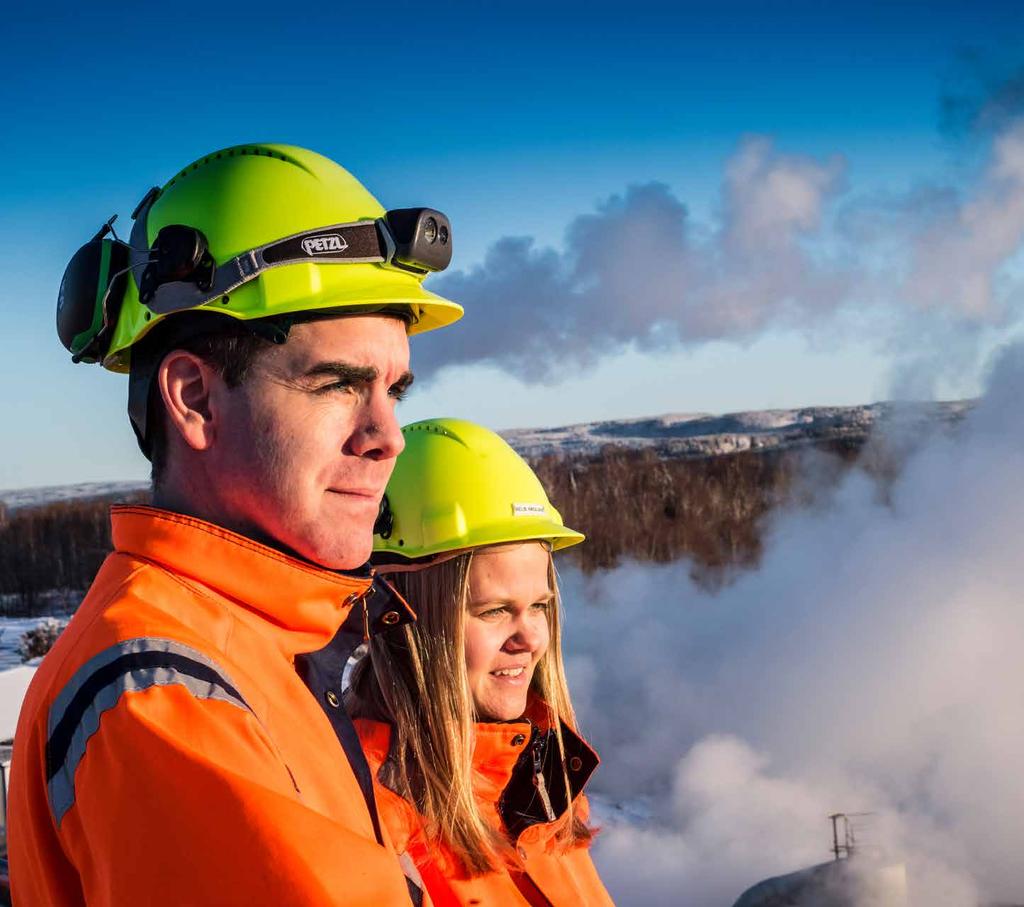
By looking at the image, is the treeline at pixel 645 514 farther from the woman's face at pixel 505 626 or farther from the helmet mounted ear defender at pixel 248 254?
the helmet mounted ear defender at pixel 248 254

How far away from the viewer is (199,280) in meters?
1.49

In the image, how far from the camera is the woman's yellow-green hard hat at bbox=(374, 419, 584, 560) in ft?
10.1

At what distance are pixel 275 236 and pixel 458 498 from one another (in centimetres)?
169

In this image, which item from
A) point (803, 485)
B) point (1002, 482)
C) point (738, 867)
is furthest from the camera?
point (803, 485)

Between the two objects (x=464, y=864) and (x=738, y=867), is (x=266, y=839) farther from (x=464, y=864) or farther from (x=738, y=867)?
(x=738, y=867)

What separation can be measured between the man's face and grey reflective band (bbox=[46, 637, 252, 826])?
349mm

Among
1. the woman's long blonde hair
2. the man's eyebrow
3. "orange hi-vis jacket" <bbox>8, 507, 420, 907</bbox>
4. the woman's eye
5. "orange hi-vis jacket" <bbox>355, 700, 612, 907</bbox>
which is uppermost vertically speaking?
the man's eyebrow

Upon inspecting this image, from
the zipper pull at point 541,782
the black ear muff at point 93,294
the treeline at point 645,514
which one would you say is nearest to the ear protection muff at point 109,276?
the black ear muff at point 93,294

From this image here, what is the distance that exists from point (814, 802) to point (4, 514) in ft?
113

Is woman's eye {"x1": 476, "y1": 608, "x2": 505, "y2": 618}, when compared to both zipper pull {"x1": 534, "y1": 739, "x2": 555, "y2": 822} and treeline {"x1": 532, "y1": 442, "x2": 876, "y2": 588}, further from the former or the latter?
treeline {"x1": 532, "y1": 442, "x2": 876, "y2": 588}

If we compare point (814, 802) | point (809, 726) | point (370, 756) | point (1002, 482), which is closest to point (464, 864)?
point (370, 756)

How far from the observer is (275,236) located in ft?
5.12

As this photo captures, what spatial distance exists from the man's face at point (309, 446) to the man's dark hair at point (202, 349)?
0.06ft

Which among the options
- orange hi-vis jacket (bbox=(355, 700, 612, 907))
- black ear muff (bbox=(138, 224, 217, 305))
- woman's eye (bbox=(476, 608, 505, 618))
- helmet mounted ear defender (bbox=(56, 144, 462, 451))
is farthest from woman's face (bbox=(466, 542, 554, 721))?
black ear muff (bbox=(138, 224, 217, 305))
